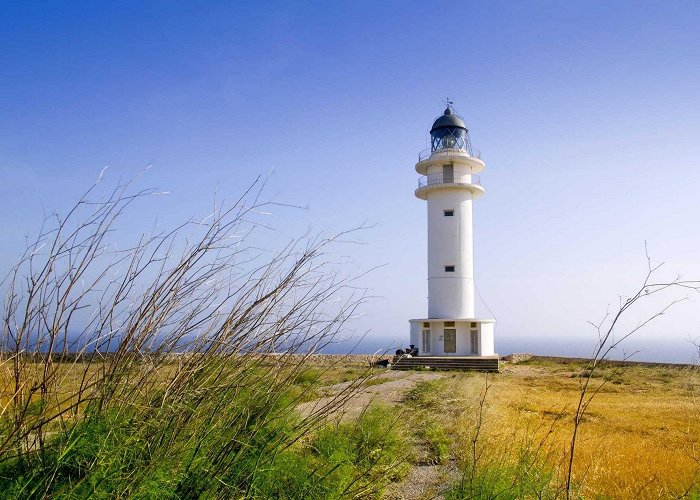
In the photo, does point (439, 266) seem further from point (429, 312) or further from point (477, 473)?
point (477, 473)

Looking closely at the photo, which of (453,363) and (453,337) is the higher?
(453,337)

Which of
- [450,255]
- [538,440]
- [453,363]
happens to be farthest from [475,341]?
[538,440]

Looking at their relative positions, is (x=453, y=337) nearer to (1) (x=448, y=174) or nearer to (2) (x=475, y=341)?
(2) (x=475, y=341)

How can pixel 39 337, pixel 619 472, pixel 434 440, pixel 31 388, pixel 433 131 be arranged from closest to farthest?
pixel 31 388
pixel 39 337
pixel 619 472
pixel 434 440
pixel 433 131

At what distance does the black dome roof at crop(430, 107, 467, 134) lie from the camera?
26.1 meters

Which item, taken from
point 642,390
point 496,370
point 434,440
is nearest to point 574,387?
point 642,390

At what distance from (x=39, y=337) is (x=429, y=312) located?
22278mm

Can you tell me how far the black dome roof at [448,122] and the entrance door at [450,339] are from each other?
9630 millimetres

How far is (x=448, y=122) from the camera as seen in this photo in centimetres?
2617

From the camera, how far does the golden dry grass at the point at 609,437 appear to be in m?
4.11

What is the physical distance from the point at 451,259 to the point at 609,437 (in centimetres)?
1767

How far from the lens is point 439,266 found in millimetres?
24234

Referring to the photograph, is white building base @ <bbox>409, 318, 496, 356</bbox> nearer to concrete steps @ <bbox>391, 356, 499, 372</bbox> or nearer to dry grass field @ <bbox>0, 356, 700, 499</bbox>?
concrete steps @ <bbox>391, 356, 499, 372</bbox>

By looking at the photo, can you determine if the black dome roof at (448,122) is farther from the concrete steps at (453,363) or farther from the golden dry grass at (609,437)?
the golden dry grass at (609,437)
